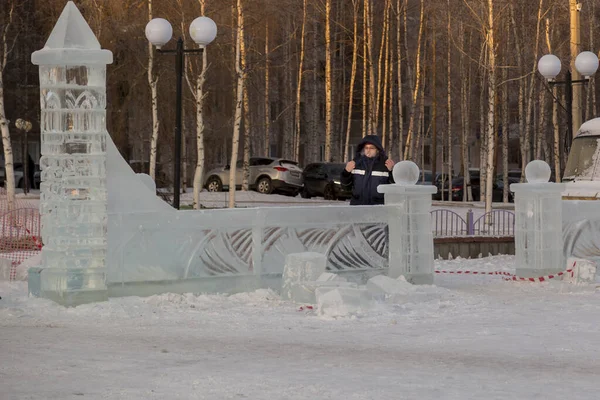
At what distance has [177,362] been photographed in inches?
370

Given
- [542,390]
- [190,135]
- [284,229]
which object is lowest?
[542,390]

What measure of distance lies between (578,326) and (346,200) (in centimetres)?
3314

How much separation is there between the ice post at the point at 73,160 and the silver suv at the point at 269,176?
3459cm

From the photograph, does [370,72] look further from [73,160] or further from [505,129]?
[73,160]

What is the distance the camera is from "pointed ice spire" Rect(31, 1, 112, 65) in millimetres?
12695

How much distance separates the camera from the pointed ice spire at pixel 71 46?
12695mm

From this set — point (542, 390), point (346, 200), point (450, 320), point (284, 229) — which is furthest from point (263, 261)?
point (346, 200)

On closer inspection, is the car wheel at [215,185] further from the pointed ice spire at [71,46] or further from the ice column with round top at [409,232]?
the pointed ice spire at [71,46]

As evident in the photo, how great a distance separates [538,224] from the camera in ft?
51.6

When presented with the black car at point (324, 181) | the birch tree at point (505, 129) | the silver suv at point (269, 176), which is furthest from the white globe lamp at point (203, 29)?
the silver suv at point (269, 176)

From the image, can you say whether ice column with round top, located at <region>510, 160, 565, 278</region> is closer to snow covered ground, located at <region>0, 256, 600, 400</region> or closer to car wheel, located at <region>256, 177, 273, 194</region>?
snow covered ground, located at <region>0, 256, 600, 400</region>

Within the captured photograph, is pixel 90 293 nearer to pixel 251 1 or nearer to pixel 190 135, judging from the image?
pixel 251 1

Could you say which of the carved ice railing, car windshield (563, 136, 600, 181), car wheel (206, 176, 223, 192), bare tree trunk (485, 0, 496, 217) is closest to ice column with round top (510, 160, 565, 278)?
the carved ice railing

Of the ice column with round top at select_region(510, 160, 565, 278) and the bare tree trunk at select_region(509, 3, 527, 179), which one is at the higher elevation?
the bare tree trunk at select_region(509, 3, 527, 179)
